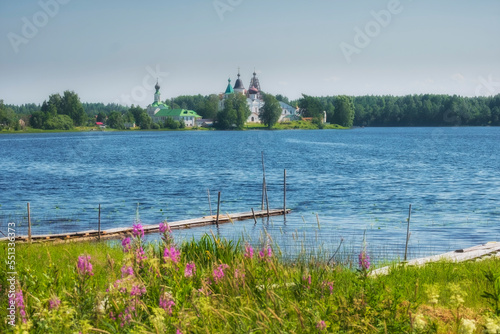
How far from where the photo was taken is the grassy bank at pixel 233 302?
5141 mm

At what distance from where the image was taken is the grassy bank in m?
5.14

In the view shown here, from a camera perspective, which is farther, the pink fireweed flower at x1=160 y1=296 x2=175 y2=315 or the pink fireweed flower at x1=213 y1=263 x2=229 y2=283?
the pink fireweed flower at x1=213 y1=263 x2=229 y2=283

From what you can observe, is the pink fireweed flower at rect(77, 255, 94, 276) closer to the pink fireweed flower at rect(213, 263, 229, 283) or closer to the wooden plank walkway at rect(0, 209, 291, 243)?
the pink fireweed flower at rect(213, 263, 229, 283)

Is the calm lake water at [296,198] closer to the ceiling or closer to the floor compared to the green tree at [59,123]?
closer to the floor

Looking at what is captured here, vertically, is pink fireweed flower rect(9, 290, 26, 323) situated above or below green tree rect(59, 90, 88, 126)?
below

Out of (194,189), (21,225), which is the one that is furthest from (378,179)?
(21,225)

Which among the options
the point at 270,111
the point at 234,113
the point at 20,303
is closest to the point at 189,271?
the point at 20,303

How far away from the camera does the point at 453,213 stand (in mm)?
27719

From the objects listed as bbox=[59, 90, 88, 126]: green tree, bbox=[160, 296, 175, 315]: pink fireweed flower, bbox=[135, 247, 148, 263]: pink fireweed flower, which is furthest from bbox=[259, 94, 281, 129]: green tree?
bbox=[160, 296, 175, 315]: pink fireweed flower

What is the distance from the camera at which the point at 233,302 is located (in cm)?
662

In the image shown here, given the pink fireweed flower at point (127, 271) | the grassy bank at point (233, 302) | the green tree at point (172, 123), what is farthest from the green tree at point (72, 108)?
the pink fireweed flower at point (127, 271)

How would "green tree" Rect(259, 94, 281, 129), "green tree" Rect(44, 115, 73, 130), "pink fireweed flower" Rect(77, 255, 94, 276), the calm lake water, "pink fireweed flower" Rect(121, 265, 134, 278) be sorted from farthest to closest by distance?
"green tree" Rect(44, 115, 73, 130) → "green tree" Rect(259, 94, 281, 129) → the calm lake water → "pink fireweed flower" Rect(121, 265, 134, 278) → "pink fireweed flower" Rect(77, 255, 94, 276)

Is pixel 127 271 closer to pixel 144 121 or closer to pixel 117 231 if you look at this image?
pixel 117 231

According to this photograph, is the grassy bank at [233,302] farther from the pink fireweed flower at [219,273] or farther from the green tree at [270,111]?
the green tree at [270,111]
